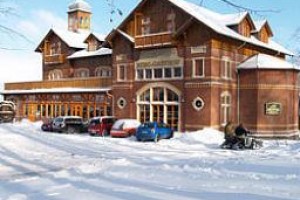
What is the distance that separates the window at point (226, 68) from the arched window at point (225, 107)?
49.1 inches

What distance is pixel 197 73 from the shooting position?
32.2 m

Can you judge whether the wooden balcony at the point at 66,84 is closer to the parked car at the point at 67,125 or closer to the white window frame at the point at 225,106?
the parked car at the point at 67,125

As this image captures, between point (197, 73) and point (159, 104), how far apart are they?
4.09 m

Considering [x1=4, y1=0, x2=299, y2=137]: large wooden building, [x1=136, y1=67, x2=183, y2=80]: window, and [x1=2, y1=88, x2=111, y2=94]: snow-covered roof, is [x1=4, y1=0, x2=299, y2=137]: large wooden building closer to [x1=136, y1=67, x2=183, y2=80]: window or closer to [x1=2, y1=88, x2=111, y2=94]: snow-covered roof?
[x1=136, y1=67, x2=183, y2=80]: window

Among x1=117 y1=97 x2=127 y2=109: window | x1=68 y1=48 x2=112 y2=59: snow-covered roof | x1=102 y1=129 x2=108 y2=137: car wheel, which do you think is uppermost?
x1=68 y1=48 x2=112 y2=59: snow-covered roof

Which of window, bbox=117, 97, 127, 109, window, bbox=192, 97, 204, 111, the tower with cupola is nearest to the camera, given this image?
window, bbox=192, 97, 204, 111

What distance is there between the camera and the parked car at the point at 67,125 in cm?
3603

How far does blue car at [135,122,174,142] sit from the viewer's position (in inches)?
1109

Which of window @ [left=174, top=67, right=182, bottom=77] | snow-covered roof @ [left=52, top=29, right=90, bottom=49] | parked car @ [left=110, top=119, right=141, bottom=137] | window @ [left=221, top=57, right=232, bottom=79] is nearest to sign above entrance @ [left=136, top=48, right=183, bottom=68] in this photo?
window @ [left=174, top=67, right=182, bottom=77]

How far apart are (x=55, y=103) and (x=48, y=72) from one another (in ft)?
28.1

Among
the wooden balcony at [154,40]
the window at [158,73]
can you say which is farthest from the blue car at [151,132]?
the wooden balcony at [154,40]

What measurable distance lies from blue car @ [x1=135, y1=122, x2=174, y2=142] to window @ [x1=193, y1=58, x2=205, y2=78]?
A: 202 inches

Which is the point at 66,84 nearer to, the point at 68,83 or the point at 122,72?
the point at 68,83

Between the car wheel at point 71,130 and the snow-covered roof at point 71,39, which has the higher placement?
the snow-covered roof at point 71,39
